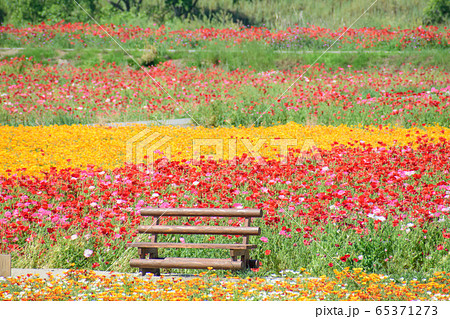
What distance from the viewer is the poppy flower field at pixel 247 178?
477cm

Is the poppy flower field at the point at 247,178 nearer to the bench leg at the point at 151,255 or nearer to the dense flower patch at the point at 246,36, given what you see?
the bench leg at the point at 151,255

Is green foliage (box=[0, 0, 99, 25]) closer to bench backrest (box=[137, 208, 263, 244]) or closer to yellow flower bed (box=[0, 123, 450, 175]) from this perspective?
yellow flower bed (box=[0, 123, 450, 175])

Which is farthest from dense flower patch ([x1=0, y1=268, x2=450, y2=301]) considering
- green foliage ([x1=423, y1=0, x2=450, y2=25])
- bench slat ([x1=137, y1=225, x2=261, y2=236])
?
green foliage ([x1=423, y1=0, x2=450, y2=25])

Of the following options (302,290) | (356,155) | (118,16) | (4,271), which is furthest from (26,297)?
(118,16)

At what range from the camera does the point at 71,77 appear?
1510 centimetres

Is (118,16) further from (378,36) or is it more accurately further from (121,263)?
(121,263)

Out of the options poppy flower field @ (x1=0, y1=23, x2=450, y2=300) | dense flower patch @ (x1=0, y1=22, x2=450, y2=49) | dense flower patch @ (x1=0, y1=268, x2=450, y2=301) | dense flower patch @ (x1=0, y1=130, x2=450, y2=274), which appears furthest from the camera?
dense flower patch @ (x1=0, y1=22, x2=450, y2=49)

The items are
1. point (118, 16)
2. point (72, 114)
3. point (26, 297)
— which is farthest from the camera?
point (118, 16)

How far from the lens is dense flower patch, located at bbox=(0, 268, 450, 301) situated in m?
4.22

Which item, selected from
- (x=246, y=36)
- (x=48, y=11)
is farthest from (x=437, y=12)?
(x=48, y=11)

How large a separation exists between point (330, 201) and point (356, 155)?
74.3 inches

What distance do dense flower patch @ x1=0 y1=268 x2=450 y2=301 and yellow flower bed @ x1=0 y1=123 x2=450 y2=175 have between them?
3.49 m
